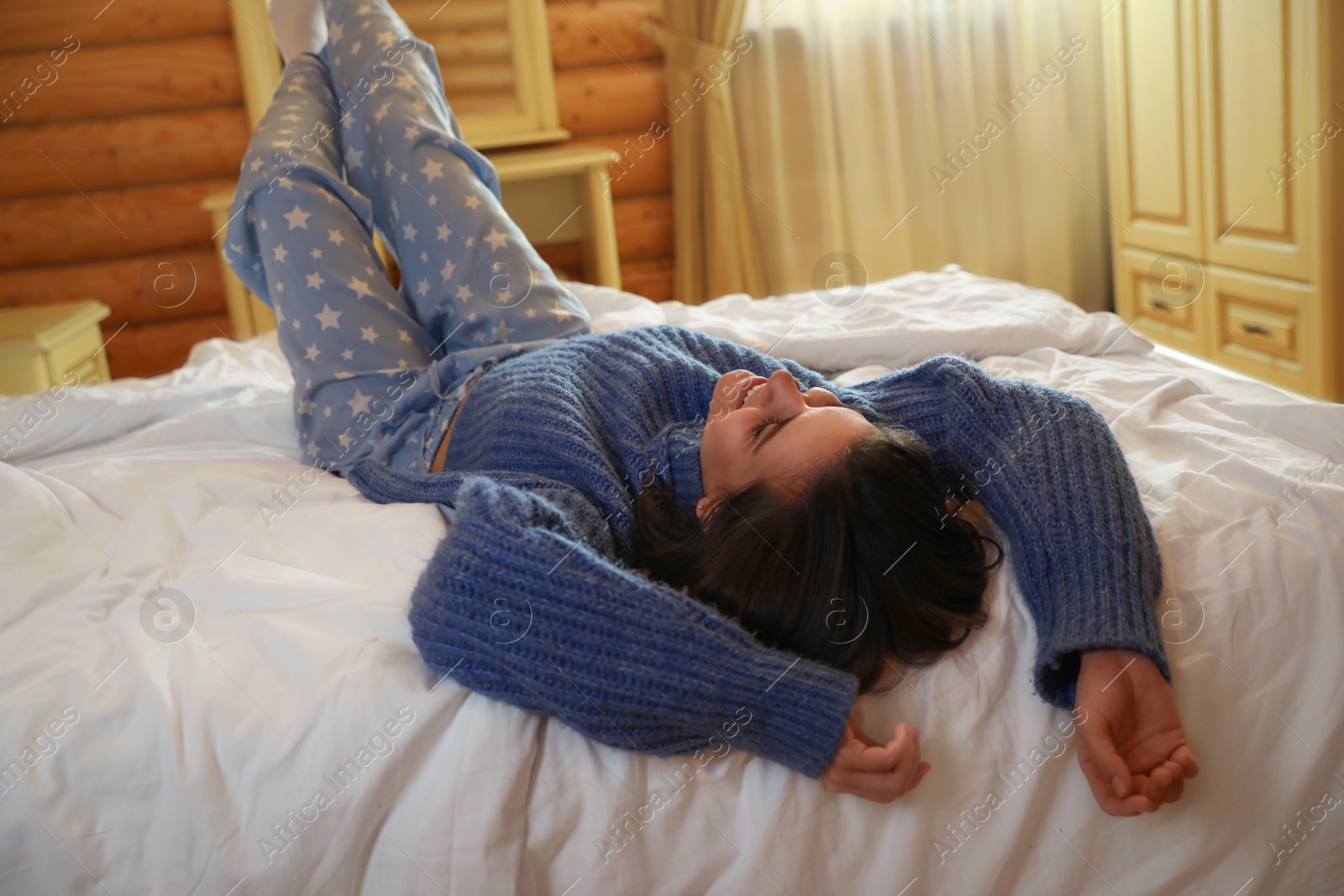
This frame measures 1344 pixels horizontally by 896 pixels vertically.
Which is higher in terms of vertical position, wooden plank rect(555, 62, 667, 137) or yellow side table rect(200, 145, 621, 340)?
wooden plank rect(555, 62, 667, 137)

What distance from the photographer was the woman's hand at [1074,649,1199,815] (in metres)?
0.74

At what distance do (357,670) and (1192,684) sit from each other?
67 centimetres

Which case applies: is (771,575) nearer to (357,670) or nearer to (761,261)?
(357,670)

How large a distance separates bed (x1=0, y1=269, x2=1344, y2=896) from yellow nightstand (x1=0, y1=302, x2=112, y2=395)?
4.30ft

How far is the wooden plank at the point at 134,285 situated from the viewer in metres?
2.79

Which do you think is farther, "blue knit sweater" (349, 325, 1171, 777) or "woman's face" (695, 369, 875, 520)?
"woman's face" (695, 369, 875, 520)

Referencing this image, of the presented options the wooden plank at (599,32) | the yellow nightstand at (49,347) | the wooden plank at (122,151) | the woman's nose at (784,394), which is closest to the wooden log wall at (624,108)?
the wooden plank at (599,32)

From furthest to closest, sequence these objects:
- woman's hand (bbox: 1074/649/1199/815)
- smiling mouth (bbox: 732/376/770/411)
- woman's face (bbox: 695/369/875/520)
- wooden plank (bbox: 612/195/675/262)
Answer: wooden plank (bbox: 612/195/675/262) < smiling mouth (bbox: 732/376/770/411) < woman's face (bbox: 695/369/875/520) < woman's hand (bbox: 1074/649/1199/815)

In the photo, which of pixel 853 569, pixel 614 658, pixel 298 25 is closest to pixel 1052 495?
pixel 853 569

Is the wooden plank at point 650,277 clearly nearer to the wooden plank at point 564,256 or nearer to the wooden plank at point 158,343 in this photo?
the wooden plank at point 564,256

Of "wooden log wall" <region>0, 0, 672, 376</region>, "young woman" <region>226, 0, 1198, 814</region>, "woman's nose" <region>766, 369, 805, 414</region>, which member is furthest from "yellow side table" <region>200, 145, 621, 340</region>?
"woman's nose" <region>766, 369, 805, 414</region>

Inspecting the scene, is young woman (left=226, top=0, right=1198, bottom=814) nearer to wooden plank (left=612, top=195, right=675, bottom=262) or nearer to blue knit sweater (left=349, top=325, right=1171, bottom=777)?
blue knit sweater (left=349, top=325, right=1171, bottom=777)

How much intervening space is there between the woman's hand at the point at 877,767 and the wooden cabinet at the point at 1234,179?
1902 millimetres

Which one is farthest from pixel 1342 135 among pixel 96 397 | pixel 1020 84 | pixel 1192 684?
pixel 96 397
